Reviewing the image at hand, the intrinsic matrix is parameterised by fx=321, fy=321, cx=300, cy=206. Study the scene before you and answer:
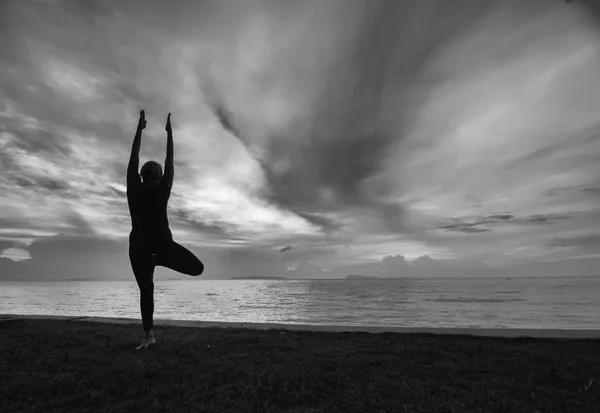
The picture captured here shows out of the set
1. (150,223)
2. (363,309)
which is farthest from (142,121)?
(363,309)

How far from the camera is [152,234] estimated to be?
22.6ft

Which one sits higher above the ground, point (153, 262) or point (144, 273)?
point (153, 262)

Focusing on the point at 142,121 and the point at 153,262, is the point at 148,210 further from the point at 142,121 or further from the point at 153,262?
the point at 142,121

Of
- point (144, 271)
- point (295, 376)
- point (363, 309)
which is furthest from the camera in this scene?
point (363, 309)

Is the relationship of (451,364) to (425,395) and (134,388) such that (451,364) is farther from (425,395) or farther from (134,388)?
(134,388)

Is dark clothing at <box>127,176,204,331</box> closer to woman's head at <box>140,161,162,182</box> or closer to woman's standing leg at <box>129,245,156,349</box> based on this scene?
woman's standing leg at <box>129,245,156,349</box>

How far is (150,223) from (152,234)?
0.79 feet

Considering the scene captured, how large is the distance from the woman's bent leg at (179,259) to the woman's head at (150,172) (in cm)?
150

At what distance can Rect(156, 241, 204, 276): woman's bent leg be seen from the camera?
670 cm

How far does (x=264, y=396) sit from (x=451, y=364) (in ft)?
11.6

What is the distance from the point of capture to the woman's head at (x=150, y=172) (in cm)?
711

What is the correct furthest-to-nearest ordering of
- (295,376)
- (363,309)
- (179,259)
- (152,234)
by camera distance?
(363,309) → (152,234) → (179,259) → (295,376)

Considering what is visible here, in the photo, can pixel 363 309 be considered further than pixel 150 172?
Yes

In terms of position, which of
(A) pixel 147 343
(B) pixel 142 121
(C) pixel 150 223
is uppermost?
(B) pixel 142 121
